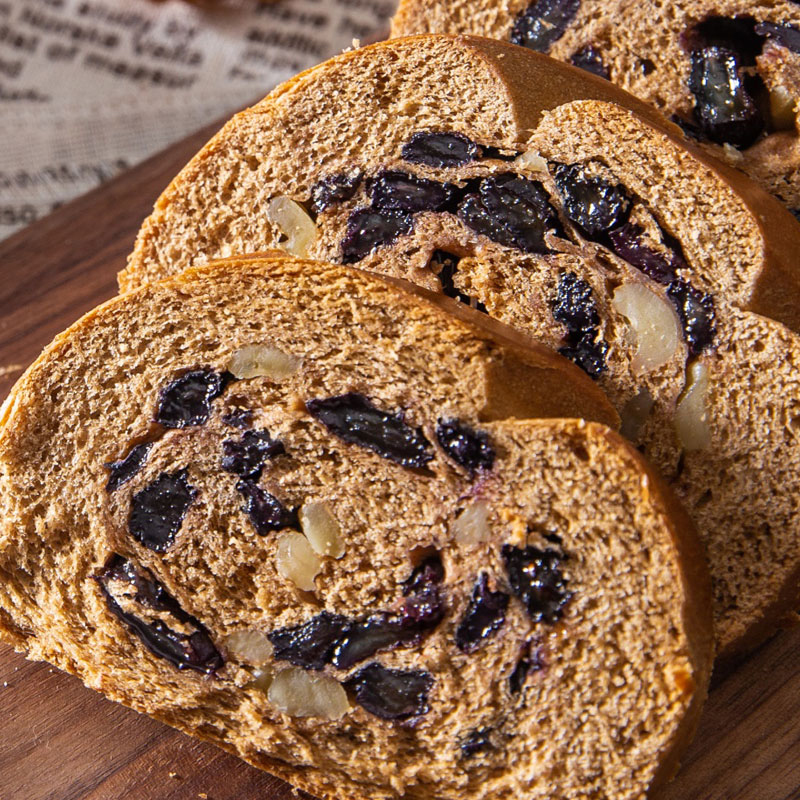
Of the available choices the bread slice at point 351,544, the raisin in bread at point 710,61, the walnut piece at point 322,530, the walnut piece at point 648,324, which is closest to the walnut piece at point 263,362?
the bread slice at point 351,544

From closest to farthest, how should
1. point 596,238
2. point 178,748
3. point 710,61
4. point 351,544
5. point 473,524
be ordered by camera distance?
1. point 473,524
2. point 351,544
3. point 596,238
4. point 178,748
5. point 710,61

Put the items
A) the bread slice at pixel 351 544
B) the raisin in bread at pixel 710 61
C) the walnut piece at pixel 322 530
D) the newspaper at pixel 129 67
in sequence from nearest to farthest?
the bread slice at pixel 351 544 < the walnut piece at pixel 322 530 < the raisin in bread at pixel 710 61 < the newspaper at pixel 129 67

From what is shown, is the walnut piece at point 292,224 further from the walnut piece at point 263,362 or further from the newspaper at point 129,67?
the newspaper at point 129,67

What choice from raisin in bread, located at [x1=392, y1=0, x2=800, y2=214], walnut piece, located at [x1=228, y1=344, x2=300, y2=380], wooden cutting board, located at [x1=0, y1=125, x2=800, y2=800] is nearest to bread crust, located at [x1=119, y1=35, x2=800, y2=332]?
raisin in bread, located at [x1=392, y1=0, x2=800, y2=214]

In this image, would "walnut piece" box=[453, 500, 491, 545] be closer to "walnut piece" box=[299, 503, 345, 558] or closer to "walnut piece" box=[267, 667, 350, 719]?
"walnut piece" box=[299, 503, 345, 558]

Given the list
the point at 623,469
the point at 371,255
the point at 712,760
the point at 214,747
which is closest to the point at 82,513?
the point at 214,747

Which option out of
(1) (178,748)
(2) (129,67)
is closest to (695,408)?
(1) (178,748)

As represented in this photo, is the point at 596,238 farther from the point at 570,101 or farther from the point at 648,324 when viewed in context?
the point at 570,101
